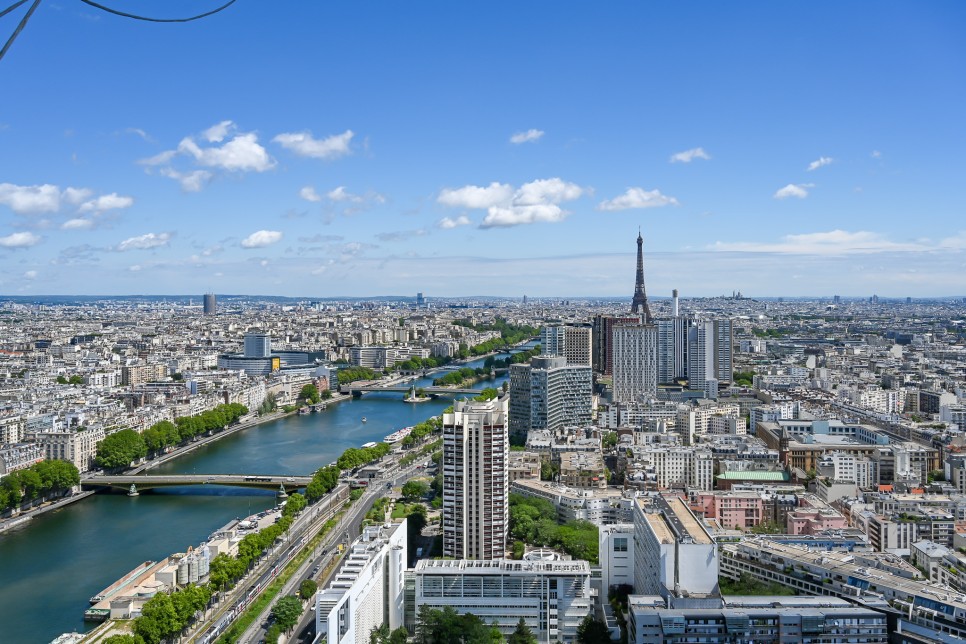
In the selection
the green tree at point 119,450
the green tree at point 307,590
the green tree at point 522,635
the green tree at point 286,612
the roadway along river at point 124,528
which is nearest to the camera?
the green tree at point 522,635

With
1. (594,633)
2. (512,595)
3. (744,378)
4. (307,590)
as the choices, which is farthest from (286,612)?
(744,378)

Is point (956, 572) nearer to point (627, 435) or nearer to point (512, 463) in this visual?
point (512, 463)

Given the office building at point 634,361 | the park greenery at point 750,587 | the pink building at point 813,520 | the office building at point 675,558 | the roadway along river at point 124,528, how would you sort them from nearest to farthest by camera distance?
1. the office building at point 675,558
2. the park greenery at point 750,587
3. the roadway along river at point 124,528
4. the pink building at point 813,520
5. the office building at point 634,361

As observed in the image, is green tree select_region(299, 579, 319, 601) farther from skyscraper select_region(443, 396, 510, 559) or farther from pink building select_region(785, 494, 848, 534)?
pink building select_region(785, 494, 848, 534)

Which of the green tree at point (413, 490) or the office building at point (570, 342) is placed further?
A: the office building at point (570, 342)

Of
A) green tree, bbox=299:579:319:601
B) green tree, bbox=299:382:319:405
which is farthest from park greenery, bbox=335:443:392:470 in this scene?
green tree, bbox=299:382:319:405

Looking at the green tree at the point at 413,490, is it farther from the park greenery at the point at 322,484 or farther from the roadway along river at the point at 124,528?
the roadway along river at the point at 124,528

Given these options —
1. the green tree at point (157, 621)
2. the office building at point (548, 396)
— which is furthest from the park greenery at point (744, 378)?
the green tree at point (157, 621)
